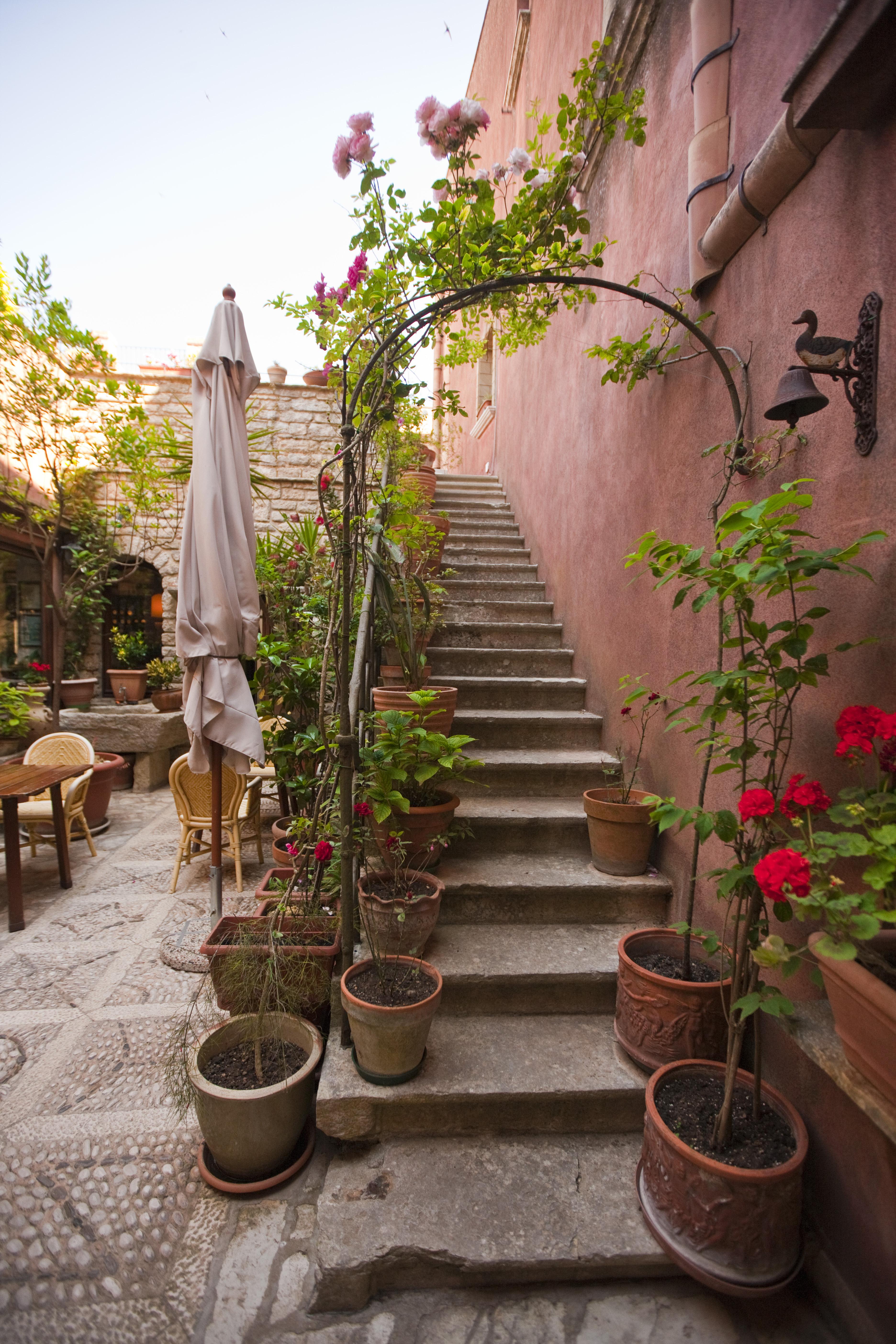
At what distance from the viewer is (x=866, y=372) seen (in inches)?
51.4

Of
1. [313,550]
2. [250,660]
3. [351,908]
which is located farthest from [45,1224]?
[313,550]

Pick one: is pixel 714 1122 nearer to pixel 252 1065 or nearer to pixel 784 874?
pixel 784 874

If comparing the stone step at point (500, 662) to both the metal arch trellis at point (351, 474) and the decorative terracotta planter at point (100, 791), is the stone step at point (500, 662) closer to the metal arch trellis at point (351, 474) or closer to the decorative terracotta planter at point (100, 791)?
the metal arch trellis at point (351, 474)

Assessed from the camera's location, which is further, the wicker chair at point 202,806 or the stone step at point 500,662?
the stone step at point 500,662

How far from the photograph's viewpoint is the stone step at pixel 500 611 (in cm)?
410

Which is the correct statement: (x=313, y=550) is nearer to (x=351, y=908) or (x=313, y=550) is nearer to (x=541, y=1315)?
(x=351, y=908)

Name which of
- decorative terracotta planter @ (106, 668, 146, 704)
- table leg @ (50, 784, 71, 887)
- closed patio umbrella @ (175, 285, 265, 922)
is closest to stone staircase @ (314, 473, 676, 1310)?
closed patio umbrella @ (175, 285, 265, 922)

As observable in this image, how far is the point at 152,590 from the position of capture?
26.7 feet

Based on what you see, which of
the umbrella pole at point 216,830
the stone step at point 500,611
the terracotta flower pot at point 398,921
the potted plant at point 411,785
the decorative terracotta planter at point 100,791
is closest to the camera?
the terracotta flower pot at point 398,921

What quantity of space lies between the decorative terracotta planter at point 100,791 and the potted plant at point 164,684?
1337 millimetres

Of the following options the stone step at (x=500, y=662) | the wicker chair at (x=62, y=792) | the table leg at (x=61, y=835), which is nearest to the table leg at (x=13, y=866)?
the table leg at (x=61, y=835)

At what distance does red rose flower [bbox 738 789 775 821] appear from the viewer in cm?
122

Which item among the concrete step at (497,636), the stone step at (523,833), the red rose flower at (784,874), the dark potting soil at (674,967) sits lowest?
the dark potting soil at (674,967)

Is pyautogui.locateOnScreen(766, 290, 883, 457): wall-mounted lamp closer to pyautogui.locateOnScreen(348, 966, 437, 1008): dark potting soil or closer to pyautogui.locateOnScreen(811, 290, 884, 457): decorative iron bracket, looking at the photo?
pyautogui.locateOnScreen(811, 290, 884, 457): decorative iron bracket
